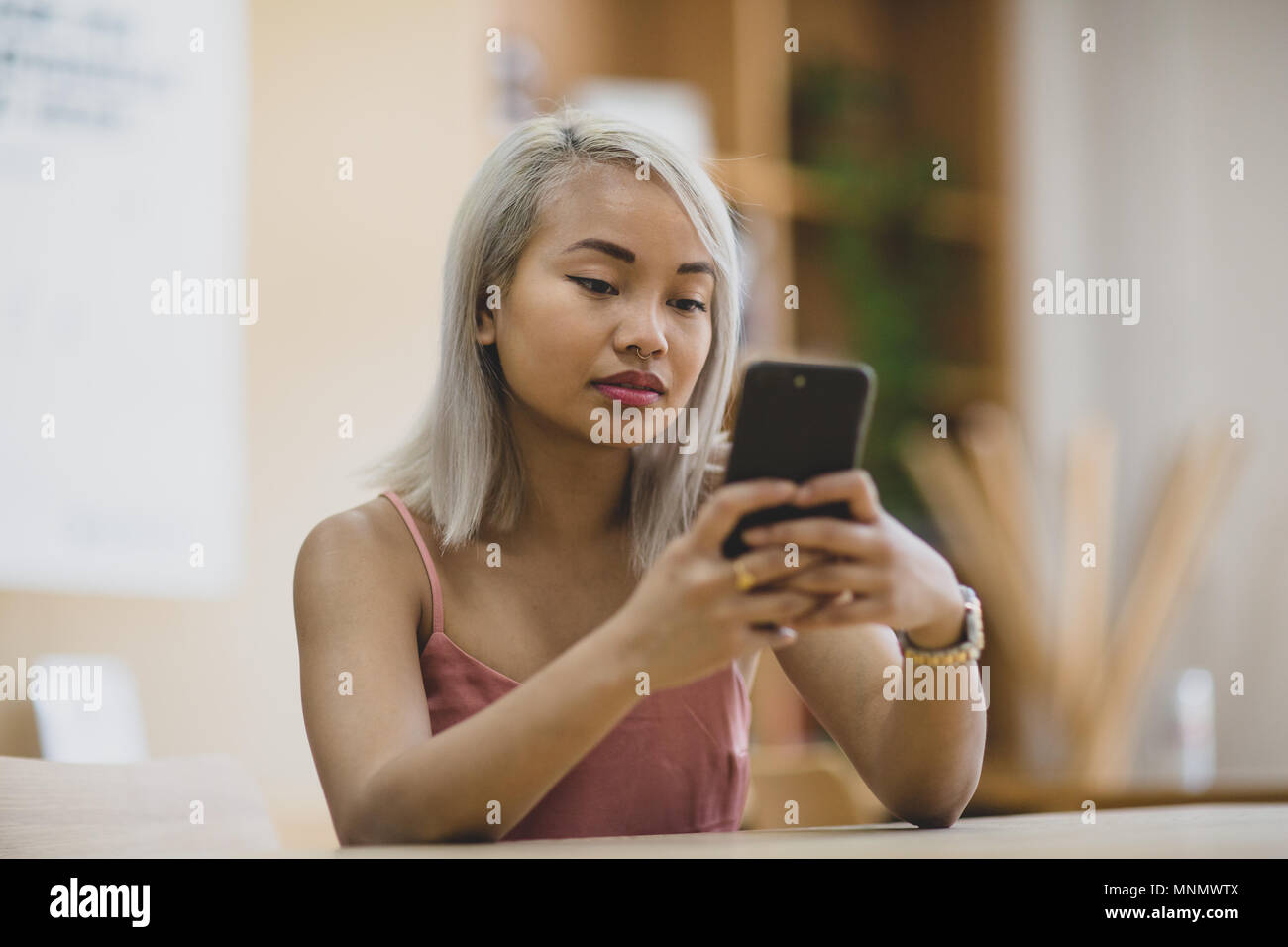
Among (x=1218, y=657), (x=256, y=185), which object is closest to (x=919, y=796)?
(x=256, y=185)

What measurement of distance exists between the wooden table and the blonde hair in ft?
1.22

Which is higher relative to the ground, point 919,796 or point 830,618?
point 830,618

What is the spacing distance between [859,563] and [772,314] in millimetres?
2638

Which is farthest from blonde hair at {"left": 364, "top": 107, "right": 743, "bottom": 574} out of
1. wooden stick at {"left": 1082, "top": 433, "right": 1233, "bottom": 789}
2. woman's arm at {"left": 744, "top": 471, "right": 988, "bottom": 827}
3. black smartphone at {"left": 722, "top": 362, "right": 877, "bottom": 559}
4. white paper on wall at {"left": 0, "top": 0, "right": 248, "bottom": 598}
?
wooden stick at {"left": 1082, "top": 433, "right": 1233, "bottom": 789}

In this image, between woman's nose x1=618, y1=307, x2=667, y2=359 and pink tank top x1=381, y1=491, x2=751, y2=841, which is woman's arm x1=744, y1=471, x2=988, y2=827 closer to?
pink tank top x1=381, y1=491, x2=751, y2=841

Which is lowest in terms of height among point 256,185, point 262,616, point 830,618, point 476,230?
point 262,616

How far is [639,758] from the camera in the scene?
1.10 metres

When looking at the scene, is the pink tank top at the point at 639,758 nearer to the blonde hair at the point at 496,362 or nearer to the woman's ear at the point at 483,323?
the blonde hair at the point at 496,362

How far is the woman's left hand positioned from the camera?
73 centimetres

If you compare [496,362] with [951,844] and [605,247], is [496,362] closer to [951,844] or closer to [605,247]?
[605,247]

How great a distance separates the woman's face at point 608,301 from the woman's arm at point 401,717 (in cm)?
21

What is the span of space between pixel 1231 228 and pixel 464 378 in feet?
10.5

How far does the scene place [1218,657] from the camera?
11.6ft
